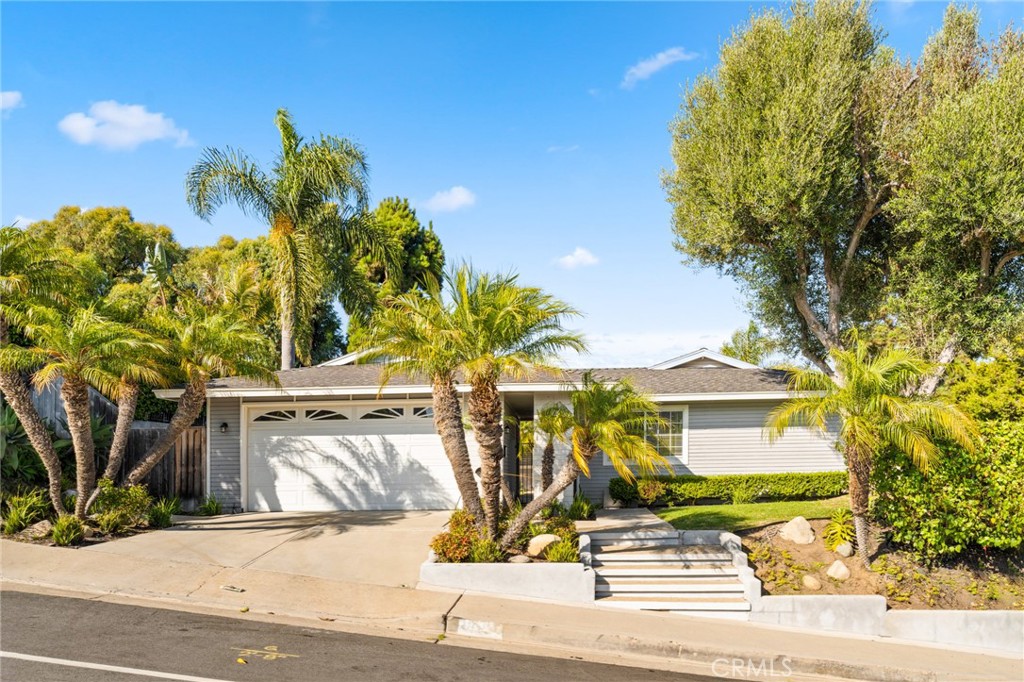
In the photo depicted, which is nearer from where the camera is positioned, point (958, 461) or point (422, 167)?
point (958, 461)

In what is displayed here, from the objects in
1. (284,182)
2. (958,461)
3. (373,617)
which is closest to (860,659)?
(958,461)

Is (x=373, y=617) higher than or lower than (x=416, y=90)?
lower

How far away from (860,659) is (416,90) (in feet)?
47.1

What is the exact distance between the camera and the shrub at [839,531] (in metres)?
10.5

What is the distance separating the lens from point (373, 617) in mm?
8531

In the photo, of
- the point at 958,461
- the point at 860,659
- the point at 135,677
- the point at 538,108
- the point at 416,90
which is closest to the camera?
the point at 135,677

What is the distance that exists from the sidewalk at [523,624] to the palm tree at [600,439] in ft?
4.81

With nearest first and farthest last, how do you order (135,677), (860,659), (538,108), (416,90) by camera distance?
(135,677) < (860,659) < (416,90) < (538,108)

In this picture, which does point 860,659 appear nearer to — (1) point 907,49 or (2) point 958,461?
(2) point 958,461

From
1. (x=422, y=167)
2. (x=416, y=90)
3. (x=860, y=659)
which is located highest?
(x=416, y=90)

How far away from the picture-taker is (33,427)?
1162 cm

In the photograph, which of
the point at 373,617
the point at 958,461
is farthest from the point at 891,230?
the point at 373,617

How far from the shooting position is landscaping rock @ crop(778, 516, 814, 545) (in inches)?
424

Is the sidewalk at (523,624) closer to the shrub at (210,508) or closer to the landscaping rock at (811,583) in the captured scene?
the landscaping rock at (811,583)
